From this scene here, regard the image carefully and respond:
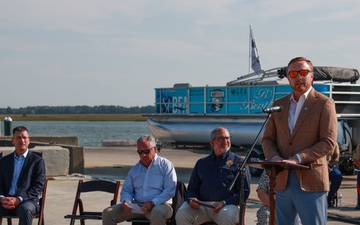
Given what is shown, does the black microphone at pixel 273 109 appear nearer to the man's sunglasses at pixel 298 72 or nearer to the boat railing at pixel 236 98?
the man's sunglasses at pixel 298 72

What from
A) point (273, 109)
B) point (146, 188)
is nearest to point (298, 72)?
point (273, 109)

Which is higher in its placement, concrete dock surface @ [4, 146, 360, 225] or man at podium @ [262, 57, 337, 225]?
man at podium @ [262, 57, 337, 225]

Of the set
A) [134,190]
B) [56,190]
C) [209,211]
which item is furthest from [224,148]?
[56,190]

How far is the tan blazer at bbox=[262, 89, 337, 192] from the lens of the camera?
5727 millimetres

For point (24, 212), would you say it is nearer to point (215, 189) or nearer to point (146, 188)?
point (146, 188)

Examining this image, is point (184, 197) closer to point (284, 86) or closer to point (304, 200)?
point (304, 200)

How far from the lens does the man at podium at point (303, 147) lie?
18.8 ft

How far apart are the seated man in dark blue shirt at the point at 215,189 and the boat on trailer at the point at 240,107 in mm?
9216

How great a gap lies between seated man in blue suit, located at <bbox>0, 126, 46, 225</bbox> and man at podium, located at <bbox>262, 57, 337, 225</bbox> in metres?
3.74

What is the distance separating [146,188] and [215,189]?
92 centimetres

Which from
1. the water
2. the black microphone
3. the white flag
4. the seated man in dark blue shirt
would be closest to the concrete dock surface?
the seated man in dark blue shirt

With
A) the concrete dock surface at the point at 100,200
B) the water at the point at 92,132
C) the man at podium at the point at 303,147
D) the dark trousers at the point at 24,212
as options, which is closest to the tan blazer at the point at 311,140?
the man at podium at the point at 303,147

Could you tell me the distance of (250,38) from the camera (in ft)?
71.6

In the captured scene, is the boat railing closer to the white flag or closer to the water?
the white flag
